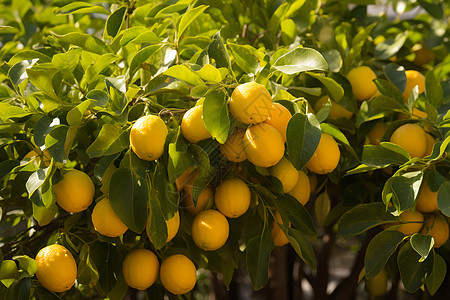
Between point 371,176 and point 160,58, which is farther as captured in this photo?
point 371,176

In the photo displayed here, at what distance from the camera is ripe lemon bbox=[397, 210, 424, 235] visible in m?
0.89

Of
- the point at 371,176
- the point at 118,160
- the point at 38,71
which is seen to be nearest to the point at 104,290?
the point at 118,160

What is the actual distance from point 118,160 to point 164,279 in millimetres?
205

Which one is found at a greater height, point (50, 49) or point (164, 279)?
point (50, 49)

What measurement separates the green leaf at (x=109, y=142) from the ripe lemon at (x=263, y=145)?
0.18m

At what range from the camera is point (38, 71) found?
0.78 meters

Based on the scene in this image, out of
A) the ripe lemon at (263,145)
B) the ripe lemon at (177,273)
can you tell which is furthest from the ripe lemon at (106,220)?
the ripe lemon at (263,145)

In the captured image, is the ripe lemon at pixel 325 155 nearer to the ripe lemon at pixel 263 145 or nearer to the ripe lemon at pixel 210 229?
the ripe lemon at pixel 263 145

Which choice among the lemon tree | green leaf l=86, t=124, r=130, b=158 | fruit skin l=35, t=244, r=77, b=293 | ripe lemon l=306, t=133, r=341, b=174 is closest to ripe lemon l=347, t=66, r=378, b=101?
the lemon tree

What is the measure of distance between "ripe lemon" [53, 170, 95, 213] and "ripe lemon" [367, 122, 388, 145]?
0.54m

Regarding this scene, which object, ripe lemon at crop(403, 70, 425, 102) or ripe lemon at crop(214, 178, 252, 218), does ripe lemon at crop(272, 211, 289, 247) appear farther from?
ripe lemon at crop(403, 70, 425, 102)

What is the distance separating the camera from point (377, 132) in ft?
3.30

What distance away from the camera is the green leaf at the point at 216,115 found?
0.72 meters

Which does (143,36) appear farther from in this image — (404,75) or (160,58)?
(404,75)
